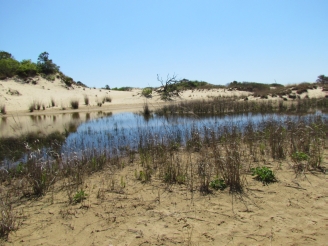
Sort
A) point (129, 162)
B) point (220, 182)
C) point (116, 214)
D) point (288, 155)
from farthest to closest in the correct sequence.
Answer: point (129, 162) → point (288, 155) → point (220, 182) → point (116, 214)

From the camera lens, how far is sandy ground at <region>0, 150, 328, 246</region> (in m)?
3.08

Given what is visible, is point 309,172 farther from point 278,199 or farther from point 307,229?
point 307,229

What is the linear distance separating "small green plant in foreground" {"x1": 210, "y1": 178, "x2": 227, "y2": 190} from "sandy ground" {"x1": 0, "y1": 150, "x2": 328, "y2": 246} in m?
0.14

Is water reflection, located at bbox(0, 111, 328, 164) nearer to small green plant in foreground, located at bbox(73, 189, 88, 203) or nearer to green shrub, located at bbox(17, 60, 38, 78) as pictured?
small green plant in foreground, located at bbox(73, 189, 88, 203)

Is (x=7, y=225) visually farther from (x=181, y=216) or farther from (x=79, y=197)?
(x=181, y=216)

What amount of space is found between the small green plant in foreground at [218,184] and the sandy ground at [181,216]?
0.14 meters

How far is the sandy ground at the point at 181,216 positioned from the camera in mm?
3078

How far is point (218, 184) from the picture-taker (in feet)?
14.3

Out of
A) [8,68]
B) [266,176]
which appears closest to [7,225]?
[266,176]

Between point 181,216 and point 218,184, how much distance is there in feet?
3.50

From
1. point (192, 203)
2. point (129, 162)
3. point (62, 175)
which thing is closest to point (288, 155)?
point (192, 203)

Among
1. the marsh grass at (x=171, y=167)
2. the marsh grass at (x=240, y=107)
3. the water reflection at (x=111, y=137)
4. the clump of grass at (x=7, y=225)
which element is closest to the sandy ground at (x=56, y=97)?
the marsh grass at (x=240, y=107)

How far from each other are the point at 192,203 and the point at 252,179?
54.1 inches

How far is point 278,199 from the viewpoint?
3.86 metres
